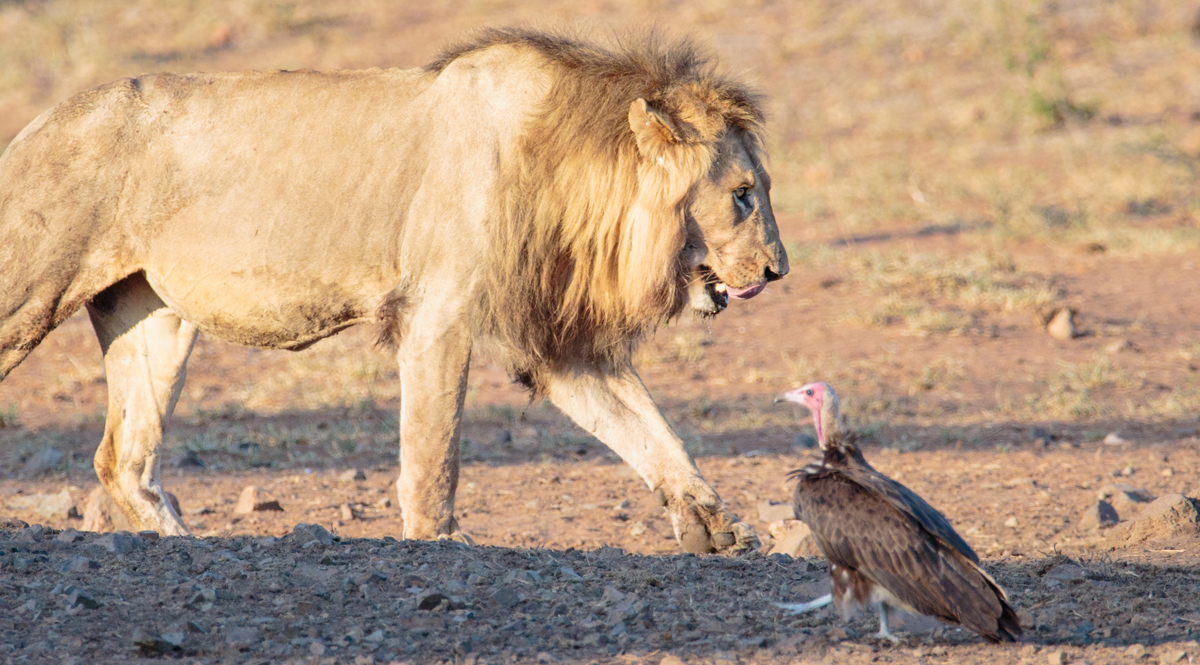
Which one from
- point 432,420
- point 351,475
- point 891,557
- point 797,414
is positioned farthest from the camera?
point 797,414

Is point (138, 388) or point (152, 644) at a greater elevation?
point (138, 388)

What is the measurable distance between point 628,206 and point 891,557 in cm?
203

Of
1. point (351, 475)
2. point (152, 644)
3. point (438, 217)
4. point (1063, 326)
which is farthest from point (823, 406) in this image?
point (1063, 326)

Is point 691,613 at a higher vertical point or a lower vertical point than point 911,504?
lower

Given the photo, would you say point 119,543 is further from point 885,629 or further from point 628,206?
point 885,629

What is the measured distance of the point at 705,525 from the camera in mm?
5328

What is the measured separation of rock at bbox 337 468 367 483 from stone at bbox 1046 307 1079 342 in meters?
5.61

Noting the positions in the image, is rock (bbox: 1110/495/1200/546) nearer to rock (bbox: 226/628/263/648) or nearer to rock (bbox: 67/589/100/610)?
rock (bbox: 226/628/263/648)

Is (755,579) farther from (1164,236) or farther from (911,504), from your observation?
(1164,236)

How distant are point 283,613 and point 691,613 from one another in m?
1.26

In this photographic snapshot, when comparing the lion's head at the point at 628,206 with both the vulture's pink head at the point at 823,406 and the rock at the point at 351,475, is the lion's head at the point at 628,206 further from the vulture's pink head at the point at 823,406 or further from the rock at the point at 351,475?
the rock at the point at 351,475

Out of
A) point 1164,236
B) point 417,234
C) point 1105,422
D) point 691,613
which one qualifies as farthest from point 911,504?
point 1164,236

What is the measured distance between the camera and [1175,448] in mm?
7410

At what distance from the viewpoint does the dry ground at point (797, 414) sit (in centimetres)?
407
